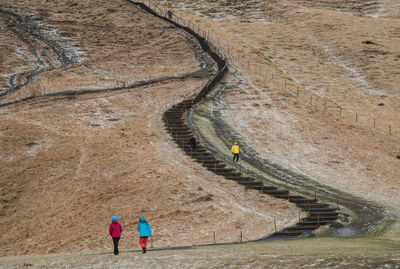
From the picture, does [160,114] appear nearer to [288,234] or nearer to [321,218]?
[321,218]

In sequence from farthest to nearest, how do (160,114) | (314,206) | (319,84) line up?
(319,84) → (160,114) → (314,206)

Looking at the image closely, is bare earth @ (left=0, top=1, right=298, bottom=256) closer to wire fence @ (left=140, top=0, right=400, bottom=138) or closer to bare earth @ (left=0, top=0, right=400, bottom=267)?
bare earth @ (left=0, top=0, right=400, bottom=267)

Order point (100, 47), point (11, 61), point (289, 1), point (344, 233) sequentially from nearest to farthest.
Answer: point (344, 233), point (11, 61), point (100, 47), point (289, 1)

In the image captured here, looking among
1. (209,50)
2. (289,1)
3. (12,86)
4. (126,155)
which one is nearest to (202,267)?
(126,155)

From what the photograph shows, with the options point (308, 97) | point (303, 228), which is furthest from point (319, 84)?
point (303, 228)

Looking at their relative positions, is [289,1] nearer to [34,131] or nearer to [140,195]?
[34,131]

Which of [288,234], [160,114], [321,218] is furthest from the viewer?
[160,114]

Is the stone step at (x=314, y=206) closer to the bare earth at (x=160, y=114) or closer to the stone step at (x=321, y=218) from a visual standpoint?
the bare earth at (x=160, y=114)

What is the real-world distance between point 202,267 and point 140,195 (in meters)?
13.3

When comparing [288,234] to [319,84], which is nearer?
[288,234]

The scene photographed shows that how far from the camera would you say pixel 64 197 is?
109 feet

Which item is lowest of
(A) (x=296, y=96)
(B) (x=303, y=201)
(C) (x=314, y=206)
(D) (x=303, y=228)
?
(A) (x=296, y=96)

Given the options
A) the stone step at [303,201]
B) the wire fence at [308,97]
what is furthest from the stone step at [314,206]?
the wire fence at [308,97]

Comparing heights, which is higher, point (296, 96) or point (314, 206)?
point (314, 206)
